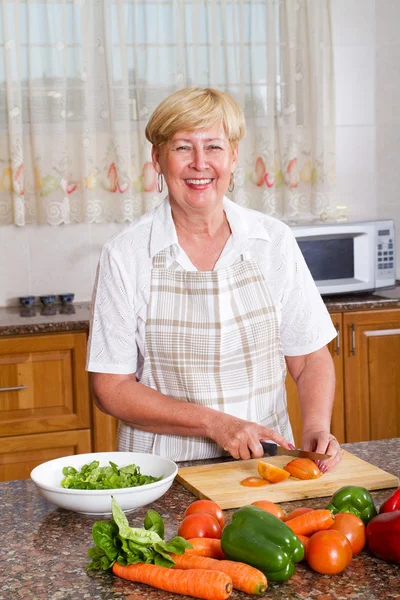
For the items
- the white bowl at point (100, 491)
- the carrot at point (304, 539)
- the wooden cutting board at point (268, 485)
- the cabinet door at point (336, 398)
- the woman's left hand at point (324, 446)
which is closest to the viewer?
the carrot at point (304, 539)

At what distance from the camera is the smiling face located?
5.97 ft

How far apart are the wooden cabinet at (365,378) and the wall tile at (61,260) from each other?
101 cm

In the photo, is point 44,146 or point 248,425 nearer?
point 248,425

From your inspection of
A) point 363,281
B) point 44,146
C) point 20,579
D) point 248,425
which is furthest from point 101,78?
point 20,579

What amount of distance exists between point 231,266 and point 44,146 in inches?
69.9

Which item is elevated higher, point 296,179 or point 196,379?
point 296,179

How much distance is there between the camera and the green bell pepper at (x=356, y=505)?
129 centimetres

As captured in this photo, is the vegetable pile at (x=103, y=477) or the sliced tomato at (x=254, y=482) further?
the sliced tomato at (x=254, y=482)

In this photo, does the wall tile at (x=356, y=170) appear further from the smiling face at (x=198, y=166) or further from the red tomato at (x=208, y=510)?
the red tomato at (x=208, y=510)

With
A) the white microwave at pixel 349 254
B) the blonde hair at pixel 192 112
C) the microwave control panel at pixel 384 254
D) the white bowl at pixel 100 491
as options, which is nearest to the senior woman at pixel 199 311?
the blonde hair at pixel 192 112

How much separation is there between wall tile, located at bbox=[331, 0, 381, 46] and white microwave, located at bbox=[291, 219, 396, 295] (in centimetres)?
93

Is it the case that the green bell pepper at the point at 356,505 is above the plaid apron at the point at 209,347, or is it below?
below

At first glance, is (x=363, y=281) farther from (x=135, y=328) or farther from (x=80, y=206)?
(x=135, y=328)

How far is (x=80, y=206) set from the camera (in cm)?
353
